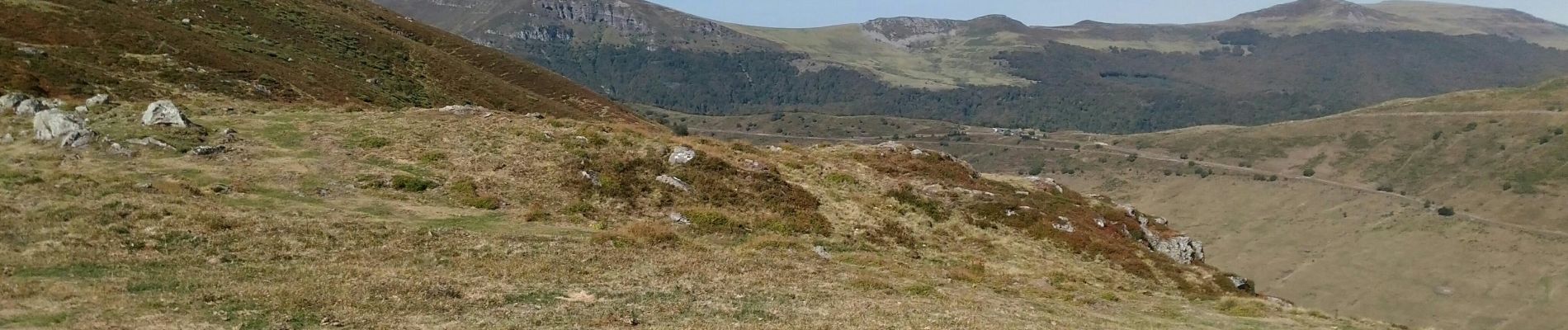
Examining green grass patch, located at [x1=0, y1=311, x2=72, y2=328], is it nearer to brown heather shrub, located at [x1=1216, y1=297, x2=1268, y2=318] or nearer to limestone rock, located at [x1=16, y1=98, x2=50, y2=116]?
limestone rock, located at [x1=16, y1=98, x2=50, y2=116]

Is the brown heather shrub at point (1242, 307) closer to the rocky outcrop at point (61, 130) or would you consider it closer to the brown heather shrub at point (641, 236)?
the brown heather shrub at point (641, 236)

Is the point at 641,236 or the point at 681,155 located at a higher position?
the point at 681,155

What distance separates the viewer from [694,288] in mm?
23438

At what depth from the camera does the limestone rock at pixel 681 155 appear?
40.5 meters

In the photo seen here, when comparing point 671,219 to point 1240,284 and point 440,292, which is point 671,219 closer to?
point 440,292

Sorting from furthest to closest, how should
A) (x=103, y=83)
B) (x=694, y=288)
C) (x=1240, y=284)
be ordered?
(x=103, y=83) → (x=1240, y=284) → (x=694, y=288)

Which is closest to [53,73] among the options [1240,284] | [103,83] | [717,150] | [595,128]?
[103,83]

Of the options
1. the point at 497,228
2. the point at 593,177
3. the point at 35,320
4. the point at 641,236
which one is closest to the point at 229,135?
the point at 593,177

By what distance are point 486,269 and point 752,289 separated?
23.4 feet

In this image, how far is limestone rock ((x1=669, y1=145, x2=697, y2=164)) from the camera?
1593 inches

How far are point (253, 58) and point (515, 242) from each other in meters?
50.7

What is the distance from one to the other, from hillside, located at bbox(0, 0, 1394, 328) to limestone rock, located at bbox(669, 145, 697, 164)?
0.40 feet

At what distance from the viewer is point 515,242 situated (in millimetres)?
27438

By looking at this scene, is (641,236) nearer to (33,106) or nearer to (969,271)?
(969,271)
